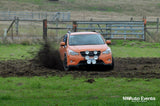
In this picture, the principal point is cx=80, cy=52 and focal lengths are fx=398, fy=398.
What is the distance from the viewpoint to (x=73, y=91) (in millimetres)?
10320

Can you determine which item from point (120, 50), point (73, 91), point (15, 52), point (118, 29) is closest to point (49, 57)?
point (15, 52)

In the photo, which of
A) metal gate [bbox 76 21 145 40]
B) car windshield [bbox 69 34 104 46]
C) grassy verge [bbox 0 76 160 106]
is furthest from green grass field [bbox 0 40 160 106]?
metal gate [bbox 76 21 145 40]

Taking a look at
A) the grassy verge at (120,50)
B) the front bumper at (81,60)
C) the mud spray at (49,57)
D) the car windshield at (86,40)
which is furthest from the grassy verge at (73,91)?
the grassy verge at (120,50)

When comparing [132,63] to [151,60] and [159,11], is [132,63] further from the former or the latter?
[159,11]

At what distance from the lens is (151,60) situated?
18.1 m

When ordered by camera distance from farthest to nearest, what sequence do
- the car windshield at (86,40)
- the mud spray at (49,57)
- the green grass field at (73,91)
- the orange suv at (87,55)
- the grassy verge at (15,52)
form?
the grassy verge at (15,52) < the mud spray at (49,57) < the car windshield at (86,40) < the orange suv at (87,55) < the green grass field at (73,91)

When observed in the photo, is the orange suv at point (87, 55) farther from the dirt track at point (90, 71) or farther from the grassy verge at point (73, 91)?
the grassy verge at point (73, 91)

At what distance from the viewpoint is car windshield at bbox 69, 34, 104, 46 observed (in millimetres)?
15328

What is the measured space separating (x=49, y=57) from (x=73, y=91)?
6.70 metres

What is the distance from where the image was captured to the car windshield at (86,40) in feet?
50.3

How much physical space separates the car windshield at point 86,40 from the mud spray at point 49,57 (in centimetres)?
122

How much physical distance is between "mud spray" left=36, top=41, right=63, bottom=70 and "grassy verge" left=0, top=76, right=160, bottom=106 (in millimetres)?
3584

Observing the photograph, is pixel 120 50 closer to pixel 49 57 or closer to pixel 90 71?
pixel 49 57

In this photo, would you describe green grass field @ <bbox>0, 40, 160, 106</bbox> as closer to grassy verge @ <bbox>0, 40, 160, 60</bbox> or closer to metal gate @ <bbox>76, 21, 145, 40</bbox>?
grassy verge @ <bbox>0, 40, 160, 60</bbox>
